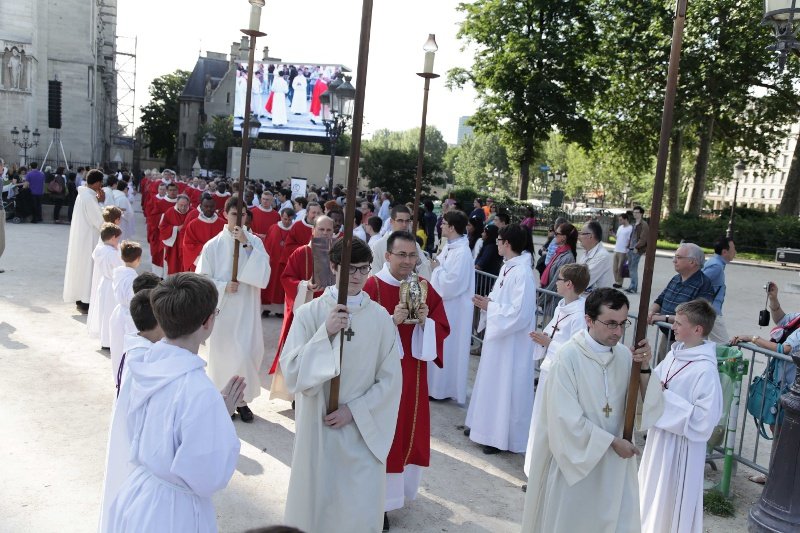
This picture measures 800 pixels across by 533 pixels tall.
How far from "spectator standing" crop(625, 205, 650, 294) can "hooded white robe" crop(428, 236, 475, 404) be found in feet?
29.4

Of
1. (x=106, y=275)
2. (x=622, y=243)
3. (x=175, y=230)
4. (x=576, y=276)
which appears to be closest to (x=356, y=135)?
(x=576, y=276)

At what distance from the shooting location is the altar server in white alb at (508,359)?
6.14m

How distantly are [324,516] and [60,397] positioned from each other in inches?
151

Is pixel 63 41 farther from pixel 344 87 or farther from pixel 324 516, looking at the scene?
pixel 324 516

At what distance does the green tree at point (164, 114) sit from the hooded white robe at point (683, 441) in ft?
251

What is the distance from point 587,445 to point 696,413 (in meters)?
0.99

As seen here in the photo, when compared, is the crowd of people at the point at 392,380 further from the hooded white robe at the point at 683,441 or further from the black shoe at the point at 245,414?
the black shoe at the point at 245,414

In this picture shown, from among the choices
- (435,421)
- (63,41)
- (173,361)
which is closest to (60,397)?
(435,421)

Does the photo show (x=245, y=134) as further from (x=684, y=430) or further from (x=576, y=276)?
(x=684, y=430)

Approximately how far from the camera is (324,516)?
3.93 meters

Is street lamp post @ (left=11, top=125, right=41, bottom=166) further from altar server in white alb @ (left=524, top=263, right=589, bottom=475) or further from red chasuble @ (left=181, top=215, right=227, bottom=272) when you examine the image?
altar server in white alb @ (left=524, top=263, right=589, bottom=475)

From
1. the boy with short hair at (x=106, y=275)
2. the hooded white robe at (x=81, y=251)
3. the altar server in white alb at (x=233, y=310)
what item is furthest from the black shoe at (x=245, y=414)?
the hooded white robe at (x=81, y=251)

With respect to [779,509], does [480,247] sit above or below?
above

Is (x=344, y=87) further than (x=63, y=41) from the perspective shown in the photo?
No
